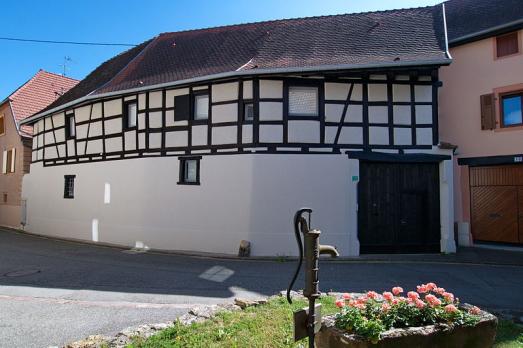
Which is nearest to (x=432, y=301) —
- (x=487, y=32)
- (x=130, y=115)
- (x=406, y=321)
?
(x=406, y=321)

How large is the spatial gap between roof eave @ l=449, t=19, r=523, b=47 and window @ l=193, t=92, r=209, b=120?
8.48 m

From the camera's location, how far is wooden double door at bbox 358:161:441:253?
414 inches

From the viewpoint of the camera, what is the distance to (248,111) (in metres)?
10.8

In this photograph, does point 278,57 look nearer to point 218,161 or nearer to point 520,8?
point 218,161

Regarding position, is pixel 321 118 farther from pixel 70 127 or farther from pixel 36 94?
pixel 36 94

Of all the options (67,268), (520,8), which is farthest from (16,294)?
(520,8)

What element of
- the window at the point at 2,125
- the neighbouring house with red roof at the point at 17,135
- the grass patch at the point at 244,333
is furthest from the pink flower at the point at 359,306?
the window at the point at 2,125

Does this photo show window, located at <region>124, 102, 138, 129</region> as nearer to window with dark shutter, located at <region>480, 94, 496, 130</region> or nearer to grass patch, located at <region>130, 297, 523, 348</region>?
grass patch, located at <region>130, 297, 523, 348</region>

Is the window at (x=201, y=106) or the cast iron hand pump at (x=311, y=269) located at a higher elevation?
the window at (x=201, y=106)

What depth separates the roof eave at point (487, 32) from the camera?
468 inches

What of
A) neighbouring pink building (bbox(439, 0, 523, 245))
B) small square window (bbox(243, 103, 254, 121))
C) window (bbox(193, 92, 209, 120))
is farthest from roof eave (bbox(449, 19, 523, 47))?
window (bbox(193, 92, 209, 120))

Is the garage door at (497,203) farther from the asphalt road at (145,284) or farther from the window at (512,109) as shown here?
the asphalt road at (145,284)

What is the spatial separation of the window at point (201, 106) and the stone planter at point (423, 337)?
349 inches

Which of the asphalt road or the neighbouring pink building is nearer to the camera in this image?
the asphalt road
